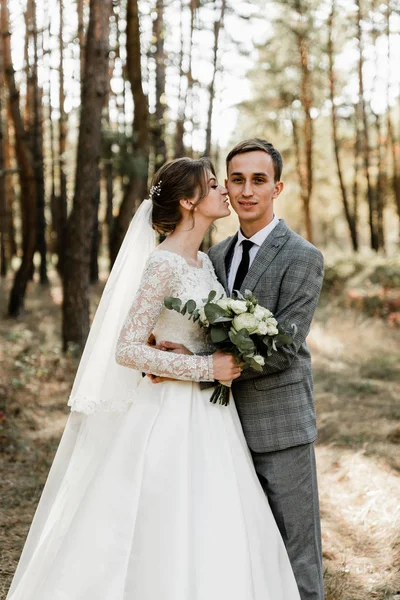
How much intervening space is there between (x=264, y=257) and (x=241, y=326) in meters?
0.61

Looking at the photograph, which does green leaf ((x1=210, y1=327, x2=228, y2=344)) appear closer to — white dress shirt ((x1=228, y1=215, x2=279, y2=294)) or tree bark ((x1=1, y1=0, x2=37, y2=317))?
white dress shirt ((x1=228, y1=215, x2=279, y2=294))

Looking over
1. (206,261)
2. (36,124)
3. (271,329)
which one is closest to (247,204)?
(206,261)

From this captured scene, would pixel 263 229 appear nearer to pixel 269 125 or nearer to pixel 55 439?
pixel 55 439

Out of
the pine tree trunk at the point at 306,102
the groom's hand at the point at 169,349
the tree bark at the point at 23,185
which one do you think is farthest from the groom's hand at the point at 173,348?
the pine tree trunk at the point at 306,102

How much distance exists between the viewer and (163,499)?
296 cm

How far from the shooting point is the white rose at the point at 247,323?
2.86m

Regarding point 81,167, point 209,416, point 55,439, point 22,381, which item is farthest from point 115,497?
point 81,167

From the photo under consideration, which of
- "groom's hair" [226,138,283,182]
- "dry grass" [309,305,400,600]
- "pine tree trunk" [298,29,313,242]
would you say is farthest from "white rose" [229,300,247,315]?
"pine tree trunk" [298,29,313,242]

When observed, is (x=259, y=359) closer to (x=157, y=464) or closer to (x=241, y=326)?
(x=241, y=326)

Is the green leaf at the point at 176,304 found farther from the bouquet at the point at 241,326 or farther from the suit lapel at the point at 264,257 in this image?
the suit lapel at the point at 264,257

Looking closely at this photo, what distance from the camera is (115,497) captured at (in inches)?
119

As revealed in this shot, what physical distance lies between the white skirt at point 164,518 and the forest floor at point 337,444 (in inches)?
43.7

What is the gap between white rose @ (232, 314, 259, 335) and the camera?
2.86 meters

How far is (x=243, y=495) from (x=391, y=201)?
27454mm
